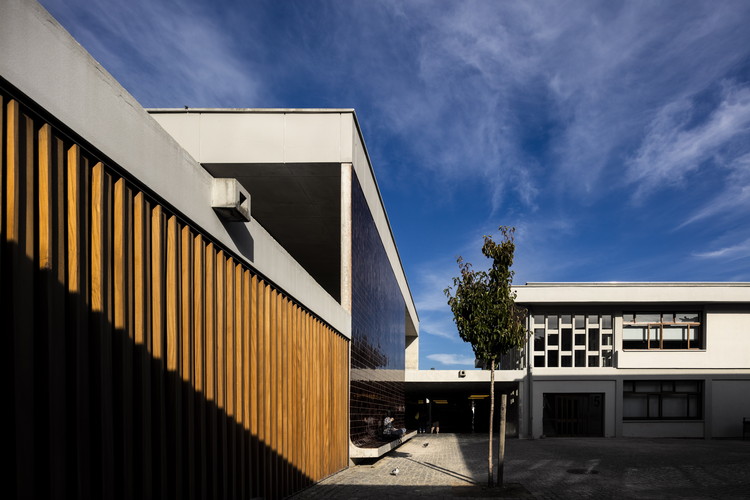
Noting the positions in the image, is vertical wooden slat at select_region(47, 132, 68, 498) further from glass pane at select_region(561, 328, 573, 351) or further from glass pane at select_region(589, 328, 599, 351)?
glass pane at select_region(589, 328, 599, 351)

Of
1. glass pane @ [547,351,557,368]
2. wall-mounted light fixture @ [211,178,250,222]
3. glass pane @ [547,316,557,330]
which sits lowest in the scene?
glass pane @ [547,351,557,368]

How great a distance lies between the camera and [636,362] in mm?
27078

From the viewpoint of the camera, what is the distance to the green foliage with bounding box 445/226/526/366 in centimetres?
1092

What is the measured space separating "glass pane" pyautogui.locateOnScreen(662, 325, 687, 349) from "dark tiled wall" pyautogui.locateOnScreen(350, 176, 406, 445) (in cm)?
1344

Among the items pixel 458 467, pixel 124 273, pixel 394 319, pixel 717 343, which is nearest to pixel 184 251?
pixel 124 273

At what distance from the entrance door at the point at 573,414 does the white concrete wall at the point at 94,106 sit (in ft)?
80.6

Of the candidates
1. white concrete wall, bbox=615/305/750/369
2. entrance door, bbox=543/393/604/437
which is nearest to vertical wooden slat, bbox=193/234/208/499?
entrance door, bbox=543/393/604/437

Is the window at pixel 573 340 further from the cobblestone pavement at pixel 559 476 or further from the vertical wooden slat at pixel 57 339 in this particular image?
the vertical wooden slat at pixel 57 339

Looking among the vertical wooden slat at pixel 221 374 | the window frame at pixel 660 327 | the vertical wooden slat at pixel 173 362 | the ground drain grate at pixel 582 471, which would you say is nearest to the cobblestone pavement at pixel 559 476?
the ground drain grate at pixel 582 471

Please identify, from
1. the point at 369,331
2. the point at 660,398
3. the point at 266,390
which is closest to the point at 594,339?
the point at 660,398

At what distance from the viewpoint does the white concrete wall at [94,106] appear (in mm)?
3178

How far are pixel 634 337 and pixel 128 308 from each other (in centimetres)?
2794

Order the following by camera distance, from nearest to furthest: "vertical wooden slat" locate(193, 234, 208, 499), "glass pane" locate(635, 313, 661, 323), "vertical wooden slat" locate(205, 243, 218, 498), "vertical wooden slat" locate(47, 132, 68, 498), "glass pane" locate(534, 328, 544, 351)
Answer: "vertical wooden slat" locate(47, 132, 68, 498), "vertical wooden slat" locate(193, 234, 208, 499), "vertical wooden slat" locate(205, 243, 218, 498), "glass pane" locate(635, 313, 661, 323), "glass pane" locate(534, 328, 544, 351)

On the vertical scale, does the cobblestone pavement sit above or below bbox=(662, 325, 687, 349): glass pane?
below
